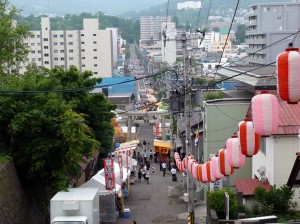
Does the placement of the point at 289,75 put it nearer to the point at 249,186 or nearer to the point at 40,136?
the point at 40,136

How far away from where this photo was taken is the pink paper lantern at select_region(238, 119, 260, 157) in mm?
12594

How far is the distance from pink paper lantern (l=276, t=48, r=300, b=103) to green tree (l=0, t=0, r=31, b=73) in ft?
73.1

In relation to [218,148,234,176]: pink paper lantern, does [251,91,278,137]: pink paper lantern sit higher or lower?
higher

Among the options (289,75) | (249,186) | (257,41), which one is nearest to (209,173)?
(249,186)

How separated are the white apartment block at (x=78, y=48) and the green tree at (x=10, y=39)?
78.4 meters

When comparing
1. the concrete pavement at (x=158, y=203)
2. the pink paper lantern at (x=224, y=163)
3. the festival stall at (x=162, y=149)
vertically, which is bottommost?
the festival stall at (x=162, y=149)

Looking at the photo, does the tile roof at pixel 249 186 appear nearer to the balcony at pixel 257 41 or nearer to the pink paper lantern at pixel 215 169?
the pink paper lantern at pixel 215 169

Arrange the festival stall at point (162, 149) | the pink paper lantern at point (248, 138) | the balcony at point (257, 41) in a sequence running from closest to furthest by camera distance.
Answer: the pink paper lantern at point (248, 138)
the festival stall at point (162, 149)
the balcony at point (257, 41)

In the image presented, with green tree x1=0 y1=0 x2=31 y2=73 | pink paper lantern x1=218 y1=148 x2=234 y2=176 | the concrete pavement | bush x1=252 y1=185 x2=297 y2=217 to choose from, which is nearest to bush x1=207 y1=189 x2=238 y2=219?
bush x1=252 y1=185 x2=297 y2=217

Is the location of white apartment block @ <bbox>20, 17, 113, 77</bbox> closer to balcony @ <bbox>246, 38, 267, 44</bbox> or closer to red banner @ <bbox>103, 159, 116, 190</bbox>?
balcony @ <bbox>246, 38, 267, 44</bbox>

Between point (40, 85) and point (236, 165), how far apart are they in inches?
349

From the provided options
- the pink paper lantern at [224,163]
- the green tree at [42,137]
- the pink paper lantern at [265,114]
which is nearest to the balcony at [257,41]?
the green tree at [42,137]

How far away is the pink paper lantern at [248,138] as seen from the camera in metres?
12.6

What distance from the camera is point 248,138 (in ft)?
41.4
